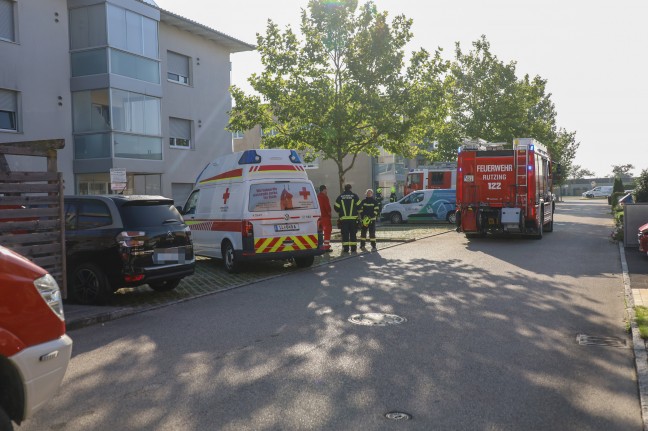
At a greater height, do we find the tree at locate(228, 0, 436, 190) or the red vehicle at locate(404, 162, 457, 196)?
the tree at locate(228, 0, 436, 190)

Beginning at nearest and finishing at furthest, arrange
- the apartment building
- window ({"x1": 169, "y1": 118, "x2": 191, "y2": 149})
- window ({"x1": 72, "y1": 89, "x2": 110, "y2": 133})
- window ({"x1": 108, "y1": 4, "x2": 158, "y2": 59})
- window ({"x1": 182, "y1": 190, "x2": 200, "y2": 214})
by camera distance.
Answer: window ({"x1": 182, "y1": 190, "x2": 200, "y2": 214}) < the apartment building < window ({"x1": 108, "y1": 4, "x2": 158, "y2": 59}) < window ({"x1": 72, "y1": 89, "x2": 110, "y2": 133}) < window ({"x1": 169, "y1": 118, "x2": 191, "y2": 149})

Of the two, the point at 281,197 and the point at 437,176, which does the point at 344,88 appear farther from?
the point at 437,176

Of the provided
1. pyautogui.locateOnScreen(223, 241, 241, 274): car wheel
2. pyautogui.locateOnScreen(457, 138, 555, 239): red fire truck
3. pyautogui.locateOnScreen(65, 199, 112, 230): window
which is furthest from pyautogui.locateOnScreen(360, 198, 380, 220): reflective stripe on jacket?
pyautogui.locateOnScreen(65, 199, 112, 230): window

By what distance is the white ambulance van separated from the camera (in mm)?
11906

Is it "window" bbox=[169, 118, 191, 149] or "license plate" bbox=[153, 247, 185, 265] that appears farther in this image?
"window" bbox=[169, 118, 191, 149]

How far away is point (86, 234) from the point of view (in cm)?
912

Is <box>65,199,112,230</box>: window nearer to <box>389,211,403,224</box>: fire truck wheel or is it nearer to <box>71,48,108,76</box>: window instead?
<box>71,48,108,76</box>: window

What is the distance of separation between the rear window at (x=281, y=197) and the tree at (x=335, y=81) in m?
7.85

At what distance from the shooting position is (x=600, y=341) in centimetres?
648

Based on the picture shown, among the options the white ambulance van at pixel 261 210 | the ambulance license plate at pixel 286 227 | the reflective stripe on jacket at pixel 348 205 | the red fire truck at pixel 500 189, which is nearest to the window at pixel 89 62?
the white ambulance van at pixel 261 210

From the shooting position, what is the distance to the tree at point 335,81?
20.6 m

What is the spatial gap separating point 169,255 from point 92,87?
43.8 feet

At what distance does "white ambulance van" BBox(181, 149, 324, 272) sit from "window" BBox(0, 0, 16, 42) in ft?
34.3

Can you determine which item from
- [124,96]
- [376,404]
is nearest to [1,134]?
[124,96]
